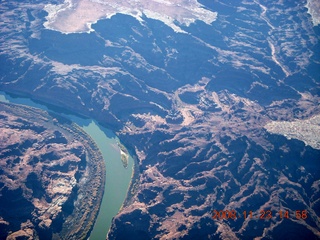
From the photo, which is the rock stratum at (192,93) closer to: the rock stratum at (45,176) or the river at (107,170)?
the river at (107,170)

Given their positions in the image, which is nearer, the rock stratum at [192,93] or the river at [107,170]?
the rock stratum at [192,93]

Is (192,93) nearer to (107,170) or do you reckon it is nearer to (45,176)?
(107,170)
